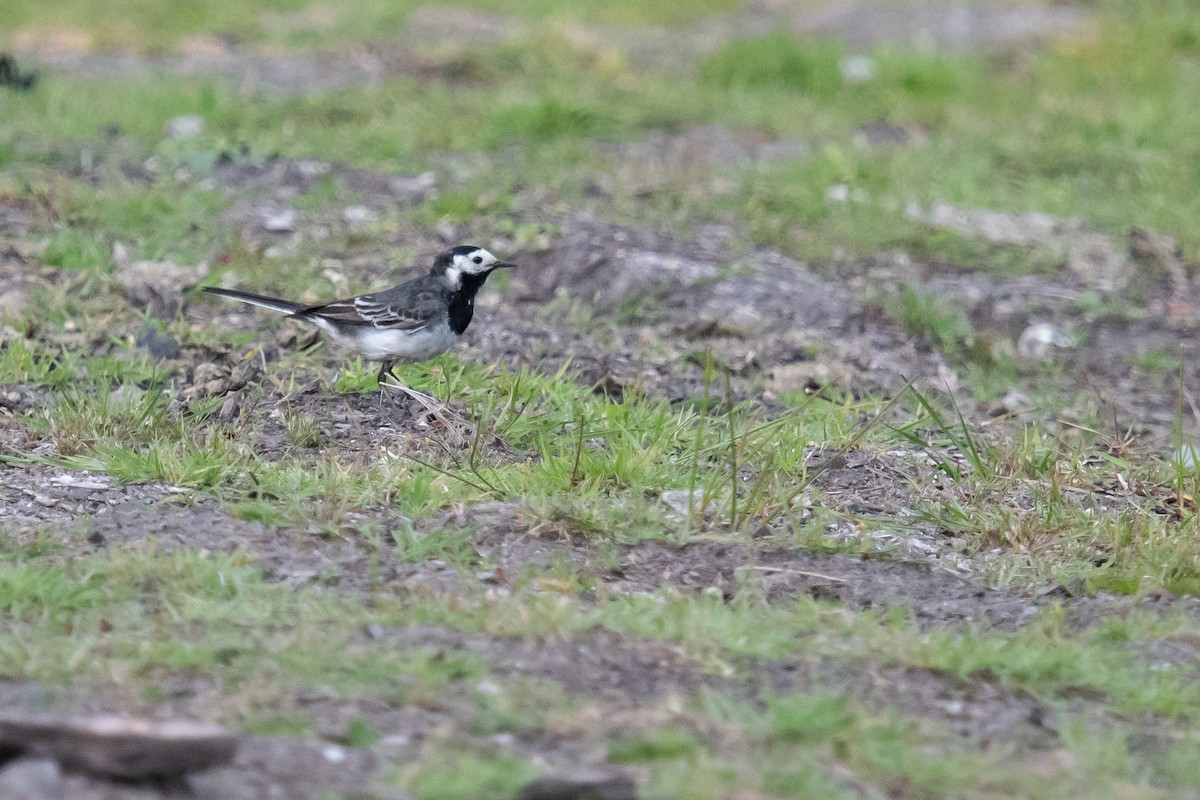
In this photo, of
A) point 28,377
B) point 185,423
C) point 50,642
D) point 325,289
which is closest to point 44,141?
point 325,289

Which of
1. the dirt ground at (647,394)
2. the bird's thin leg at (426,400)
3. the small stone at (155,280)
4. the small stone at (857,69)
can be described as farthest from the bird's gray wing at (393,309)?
the small stone at (857,69)

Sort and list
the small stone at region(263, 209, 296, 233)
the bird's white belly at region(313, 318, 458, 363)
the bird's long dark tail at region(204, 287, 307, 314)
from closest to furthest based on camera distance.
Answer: the bird's white belly at region(313, 318, 458, 363), the bird's long dark tail at region(204, 287, 307, 314), the small stone at region(263, 209, 296, 233)

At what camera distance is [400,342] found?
607cm

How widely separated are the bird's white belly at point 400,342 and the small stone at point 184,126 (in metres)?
3.54

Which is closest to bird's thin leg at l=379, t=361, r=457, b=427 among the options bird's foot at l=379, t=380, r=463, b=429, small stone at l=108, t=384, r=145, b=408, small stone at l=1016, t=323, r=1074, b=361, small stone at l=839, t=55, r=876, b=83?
bird's foot at l=379, t=380, r=463, b=429

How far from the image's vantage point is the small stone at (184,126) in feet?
30.3

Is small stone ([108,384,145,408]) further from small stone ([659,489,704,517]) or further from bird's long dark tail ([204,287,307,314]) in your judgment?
small stone ([659,489,704,517])

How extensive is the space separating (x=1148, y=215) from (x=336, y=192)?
4.75m

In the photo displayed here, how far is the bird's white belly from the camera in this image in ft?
19.9

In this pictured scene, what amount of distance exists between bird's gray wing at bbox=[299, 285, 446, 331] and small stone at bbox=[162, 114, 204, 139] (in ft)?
10.9

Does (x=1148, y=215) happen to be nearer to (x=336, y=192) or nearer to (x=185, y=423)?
(x=336, y=192)

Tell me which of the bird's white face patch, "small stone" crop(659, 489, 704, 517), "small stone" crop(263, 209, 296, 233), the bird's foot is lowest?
"small stone" crop(659, 489, 704, 517)

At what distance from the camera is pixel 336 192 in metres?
8.51

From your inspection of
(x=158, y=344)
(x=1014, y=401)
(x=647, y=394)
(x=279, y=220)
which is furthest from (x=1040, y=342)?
(x=158, y=344)
